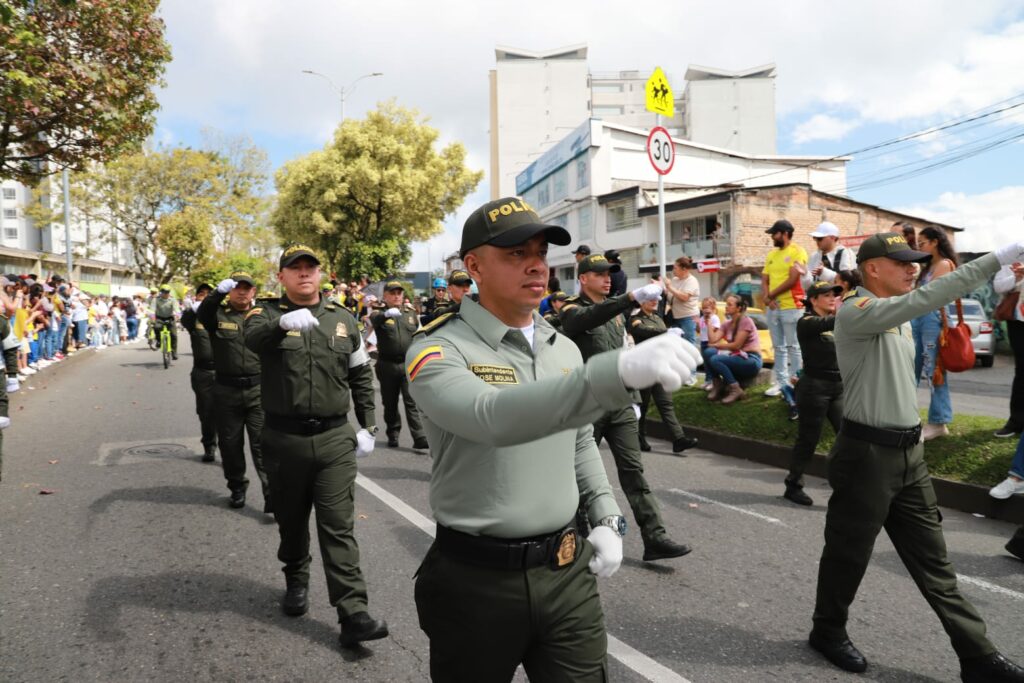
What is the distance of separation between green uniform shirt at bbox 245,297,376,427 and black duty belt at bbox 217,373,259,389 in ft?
6.44

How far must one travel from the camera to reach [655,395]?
870 centimetres

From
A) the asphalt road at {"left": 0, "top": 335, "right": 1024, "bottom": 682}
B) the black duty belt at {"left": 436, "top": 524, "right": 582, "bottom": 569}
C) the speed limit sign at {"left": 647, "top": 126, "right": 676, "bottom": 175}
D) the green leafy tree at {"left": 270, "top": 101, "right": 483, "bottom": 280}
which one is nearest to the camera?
the black duty belt at {"left": 436, "top": 524, "right": 582, "bottom": 569}

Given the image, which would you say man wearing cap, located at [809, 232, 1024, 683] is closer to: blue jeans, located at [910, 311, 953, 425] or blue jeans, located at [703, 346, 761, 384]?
blue jeans, located at [910, 311, 953, 425]

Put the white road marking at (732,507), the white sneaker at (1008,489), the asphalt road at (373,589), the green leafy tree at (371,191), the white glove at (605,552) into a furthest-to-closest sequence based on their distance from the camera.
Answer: the green leafy tree at (371,191) → the white road marking at (732,507) → the white sneaker at (1008,489) → the asphalt road at (373,589) → the white glove at (605,552)

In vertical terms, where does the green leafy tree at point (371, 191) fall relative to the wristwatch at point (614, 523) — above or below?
above

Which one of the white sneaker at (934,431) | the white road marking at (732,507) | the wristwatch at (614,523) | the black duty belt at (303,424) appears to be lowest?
the white road marking at (732,507)

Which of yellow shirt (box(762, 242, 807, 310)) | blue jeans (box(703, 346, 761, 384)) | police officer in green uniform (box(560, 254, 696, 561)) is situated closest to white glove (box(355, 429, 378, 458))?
police officer in green uniform (box(560, 254, 696, 561))

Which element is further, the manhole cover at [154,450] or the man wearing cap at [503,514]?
the manhole cover at [154,450]

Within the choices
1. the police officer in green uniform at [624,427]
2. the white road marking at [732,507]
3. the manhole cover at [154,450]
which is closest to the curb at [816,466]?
the white road marking at [732,507]

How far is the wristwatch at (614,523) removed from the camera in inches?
87.0

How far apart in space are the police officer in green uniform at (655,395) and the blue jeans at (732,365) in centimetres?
119

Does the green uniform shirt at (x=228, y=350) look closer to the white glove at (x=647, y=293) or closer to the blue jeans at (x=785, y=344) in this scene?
the white glove at (x=647, y=293)

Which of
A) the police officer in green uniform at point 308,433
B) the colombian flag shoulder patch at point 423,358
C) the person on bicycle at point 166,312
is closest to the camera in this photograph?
the colombian flag shoulder patch at point 423,358

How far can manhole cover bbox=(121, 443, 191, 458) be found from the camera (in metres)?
8.45
